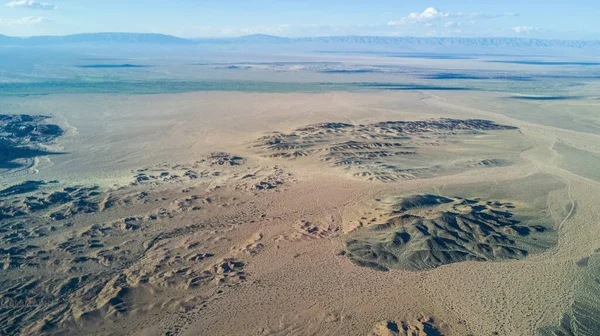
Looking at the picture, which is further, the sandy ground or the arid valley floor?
the arid valley floor

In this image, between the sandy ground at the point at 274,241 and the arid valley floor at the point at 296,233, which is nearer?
the sandy ground at the point at 274,241

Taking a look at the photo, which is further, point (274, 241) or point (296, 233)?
point (296, 233)

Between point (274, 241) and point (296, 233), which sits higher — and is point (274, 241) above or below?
below

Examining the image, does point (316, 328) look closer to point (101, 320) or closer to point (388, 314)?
point (388, 314)
